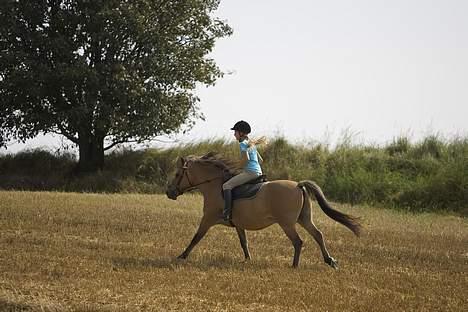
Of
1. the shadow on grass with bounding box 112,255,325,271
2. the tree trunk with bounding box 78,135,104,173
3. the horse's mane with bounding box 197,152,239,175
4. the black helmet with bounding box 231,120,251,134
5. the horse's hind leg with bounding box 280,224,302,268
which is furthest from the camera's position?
the tree trunk with bounding box 78,135,104,173

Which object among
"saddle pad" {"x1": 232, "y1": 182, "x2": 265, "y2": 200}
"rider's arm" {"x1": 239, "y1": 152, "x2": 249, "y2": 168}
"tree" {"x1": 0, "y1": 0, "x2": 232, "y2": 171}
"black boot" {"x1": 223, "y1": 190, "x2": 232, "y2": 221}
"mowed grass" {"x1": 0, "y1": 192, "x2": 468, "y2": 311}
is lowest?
"mowed grass" {"x1": 0, "y1": 192, "x2": 468, "y2": 311}

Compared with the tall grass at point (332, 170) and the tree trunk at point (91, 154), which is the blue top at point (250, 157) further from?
the tree trunk at point (91, 154)

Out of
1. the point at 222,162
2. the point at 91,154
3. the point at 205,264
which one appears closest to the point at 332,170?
the point at 91,154

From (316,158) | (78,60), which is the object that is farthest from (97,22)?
(316,158)

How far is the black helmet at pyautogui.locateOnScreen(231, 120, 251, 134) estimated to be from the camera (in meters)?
11.7

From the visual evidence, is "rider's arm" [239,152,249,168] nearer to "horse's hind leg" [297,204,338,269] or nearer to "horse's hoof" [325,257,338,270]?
"horse's hind leg" [297,204,338,269]

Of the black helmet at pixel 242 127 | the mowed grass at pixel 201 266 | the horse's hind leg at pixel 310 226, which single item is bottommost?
the mowed grass at pixel 201 266

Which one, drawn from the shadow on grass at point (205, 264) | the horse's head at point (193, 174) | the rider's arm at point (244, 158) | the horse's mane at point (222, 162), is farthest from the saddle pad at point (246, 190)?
the shadow on grass at point (205, 264)

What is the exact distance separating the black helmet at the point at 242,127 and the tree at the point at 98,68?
44.4 feet

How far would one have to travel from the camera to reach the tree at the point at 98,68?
24750 mm

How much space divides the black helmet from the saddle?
870 millimetres

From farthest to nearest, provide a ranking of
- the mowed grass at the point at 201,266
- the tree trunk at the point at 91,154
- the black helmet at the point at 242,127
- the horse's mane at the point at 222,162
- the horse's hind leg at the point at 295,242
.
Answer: the tree trunk at the point at 91,154 < the horse's mane at the point at 222,162 < the black helmet at the point at 242,127 < the horse's hind leg at the point at 295,242 < the mowed grass at the point at 201,266

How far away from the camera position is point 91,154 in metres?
27.6

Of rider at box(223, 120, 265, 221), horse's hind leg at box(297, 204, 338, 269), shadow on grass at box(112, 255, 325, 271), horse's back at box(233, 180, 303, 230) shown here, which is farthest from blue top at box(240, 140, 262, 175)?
shadow on grass at box(112, 255, 325, 271)
